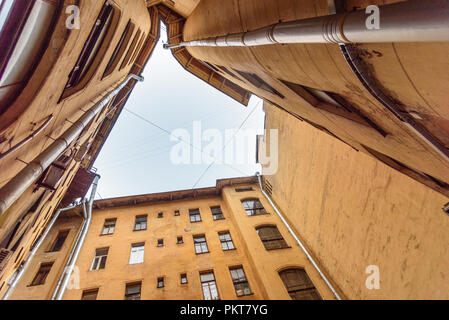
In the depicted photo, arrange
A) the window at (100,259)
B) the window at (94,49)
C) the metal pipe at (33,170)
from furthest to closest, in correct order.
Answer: the window at (100,259), the window at (94,49), the metal pipe at (33,170)

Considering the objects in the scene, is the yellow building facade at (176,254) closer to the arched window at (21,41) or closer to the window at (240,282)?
the window at (240,282)

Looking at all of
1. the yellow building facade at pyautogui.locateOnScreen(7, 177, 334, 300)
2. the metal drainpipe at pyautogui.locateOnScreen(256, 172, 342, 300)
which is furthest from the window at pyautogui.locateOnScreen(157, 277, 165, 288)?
the metal drainpipe at pyautogui.locateOnScreen(256, 172, 342, 300)

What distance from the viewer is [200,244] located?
15.7 meters

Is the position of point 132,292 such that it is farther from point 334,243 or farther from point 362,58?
point 362,58

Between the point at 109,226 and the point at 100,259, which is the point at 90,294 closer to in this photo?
the point at 100,259

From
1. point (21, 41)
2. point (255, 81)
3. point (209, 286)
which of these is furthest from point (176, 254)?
point (21, 41)

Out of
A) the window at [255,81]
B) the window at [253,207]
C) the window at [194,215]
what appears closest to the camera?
the window at [255,81]

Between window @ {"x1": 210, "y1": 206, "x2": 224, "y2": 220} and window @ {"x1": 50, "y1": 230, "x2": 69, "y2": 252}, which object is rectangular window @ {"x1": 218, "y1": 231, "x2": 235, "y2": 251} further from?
window @ {"x1": 50, "y1": 230, "x2": 69, "y2": 252}

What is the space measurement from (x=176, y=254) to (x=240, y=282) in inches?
170

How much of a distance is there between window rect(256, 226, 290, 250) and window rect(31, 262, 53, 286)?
12766 millimetres

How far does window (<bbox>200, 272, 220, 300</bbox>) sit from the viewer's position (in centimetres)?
1220

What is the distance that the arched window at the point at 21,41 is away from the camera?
2.99 meters

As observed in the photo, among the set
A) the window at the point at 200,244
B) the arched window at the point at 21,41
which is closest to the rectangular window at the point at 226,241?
the window at the point at 200,244

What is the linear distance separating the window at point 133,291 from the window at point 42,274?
436 centimetres
